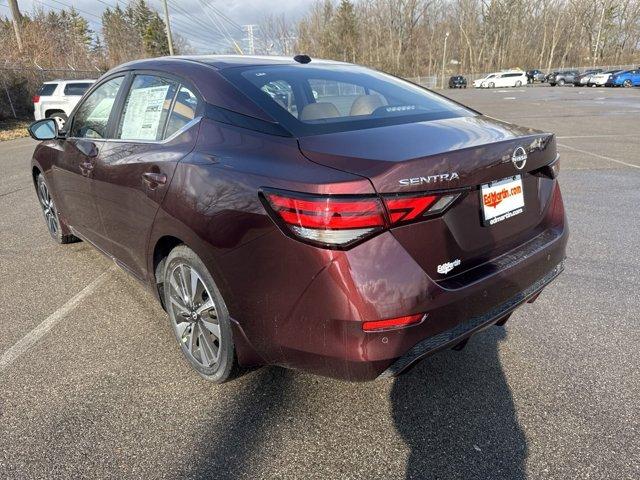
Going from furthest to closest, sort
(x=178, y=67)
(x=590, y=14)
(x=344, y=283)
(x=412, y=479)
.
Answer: (x=590, y=14)
(x=178, y=67)
(x=412, y=479)
(x=344, y=283)

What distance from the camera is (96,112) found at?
349cm

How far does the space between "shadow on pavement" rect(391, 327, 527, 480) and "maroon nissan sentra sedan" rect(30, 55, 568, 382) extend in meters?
0.40

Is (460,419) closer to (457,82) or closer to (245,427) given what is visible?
(245,427)

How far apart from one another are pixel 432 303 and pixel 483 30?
84.3 m

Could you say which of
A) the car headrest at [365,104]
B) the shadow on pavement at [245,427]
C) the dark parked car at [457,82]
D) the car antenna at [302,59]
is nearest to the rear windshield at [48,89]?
the car antenna at [302,59]

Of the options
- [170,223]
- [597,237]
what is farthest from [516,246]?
[597,237]

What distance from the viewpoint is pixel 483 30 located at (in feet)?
247

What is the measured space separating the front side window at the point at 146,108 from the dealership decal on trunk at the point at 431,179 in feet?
4.92

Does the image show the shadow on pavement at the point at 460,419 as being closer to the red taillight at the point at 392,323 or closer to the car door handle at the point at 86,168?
the red taillight at the point at 392,323

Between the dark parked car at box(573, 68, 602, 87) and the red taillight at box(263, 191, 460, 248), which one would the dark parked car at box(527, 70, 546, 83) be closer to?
the dark parked car at box(573, 68, 602, 87)

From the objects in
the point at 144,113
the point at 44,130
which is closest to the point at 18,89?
the point at 44,130

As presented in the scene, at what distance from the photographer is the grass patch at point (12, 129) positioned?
16503 mm

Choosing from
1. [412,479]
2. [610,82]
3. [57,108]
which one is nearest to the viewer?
[412,479]

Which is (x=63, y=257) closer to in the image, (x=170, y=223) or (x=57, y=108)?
(x=170, y=223)
